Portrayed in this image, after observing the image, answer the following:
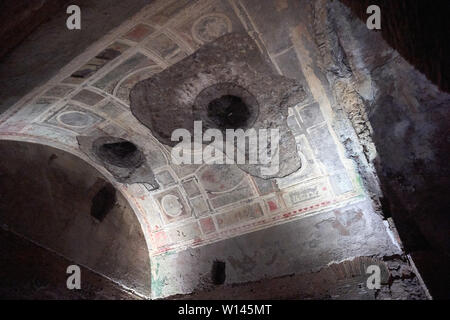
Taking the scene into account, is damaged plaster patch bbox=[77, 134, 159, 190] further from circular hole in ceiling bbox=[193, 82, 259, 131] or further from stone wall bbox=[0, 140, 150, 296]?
circular hole in ceiling bbox=[193, 82, 259, 131]

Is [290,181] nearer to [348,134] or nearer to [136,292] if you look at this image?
[348,134]

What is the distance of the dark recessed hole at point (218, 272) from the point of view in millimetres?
6141

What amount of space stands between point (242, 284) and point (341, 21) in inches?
173

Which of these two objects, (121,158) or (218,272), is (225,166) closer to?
(121,158)

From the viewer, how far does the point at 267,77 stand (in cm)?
442

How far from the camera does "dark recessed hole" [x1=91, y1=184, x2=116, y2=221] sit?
6343 mm

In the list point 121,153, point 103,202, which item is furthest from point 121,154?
point 103,202

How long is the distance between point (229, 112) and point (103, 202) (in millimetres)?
3403

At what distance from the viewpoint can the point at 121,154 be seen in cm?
604

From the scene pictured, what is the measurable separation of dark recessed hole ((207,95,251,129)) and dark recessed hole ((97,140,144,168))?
1755mm

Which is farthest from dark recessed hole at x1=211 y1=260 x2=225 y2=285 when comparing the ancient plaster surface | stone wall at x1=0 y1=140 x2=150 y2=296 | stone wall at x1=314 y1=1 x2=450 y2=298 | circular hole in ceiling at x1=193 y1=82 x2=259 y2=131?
stone wall at x1=314 y1=1 x2=450 y2=298
